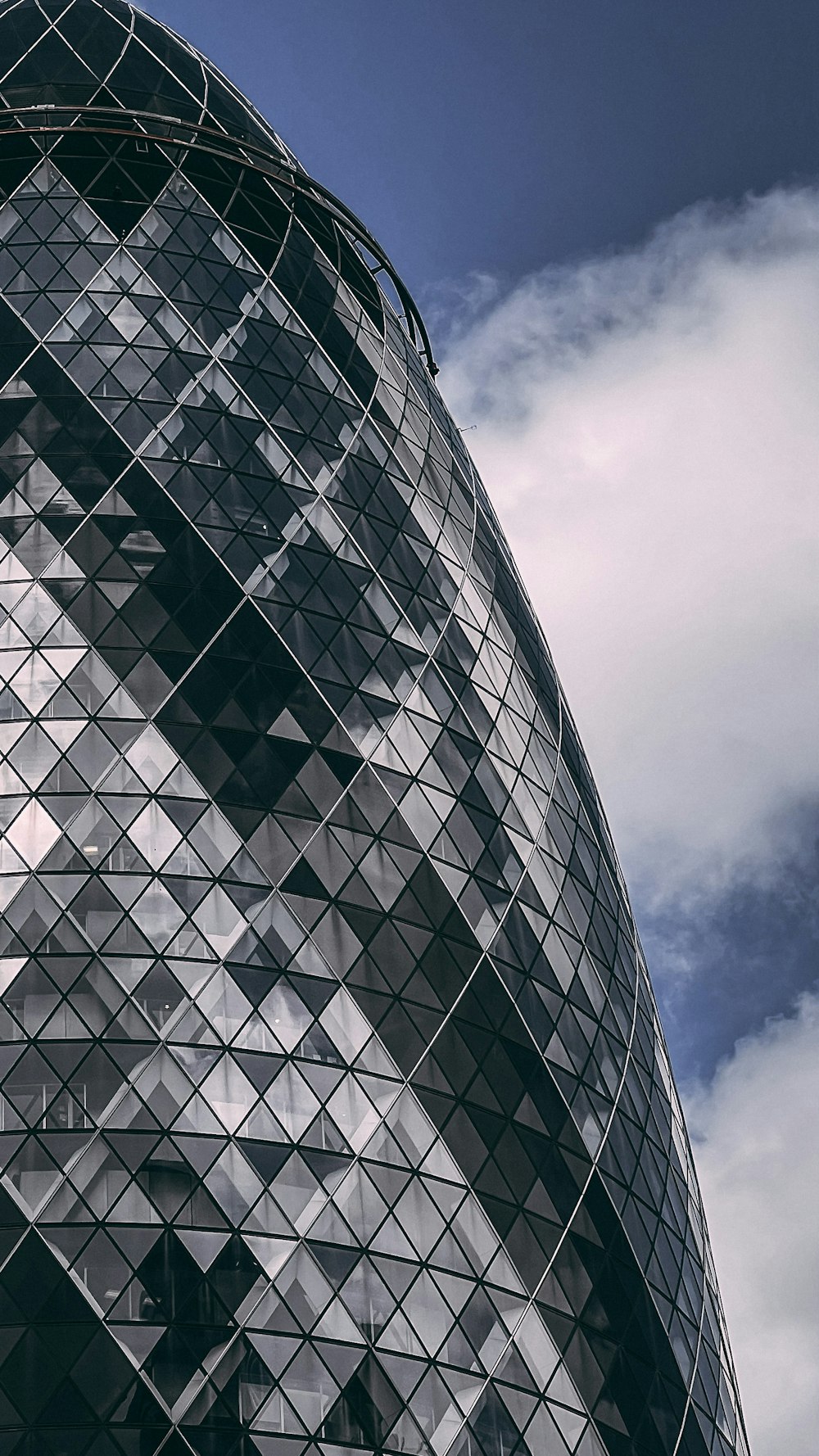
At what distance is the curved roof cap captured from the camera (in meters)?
46.9

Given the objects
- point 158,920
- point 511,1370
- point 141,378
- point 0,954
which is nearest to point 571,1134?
point 511,1370

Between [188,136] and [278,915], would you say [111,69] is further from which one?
[278,915]

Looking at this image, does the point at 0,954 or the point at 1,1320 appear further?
the point at 0,954

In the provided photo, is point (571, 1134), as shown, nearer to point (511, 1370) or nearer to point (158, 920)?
point (511, 1370)

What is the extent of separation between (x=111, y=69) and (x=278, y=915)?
25.1 m

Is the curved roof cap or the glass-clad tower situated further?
the curved roof cap

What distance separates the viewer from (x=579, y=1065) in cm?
3834

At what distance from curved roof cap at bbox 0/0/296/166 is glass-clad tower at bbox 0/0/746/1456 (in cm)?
57

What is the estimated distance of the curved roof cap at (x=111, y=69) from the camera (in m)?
46.9

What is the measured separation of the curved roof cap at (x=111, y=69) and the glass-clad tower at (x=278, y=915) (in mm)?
566

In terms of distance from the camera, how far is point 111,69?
4800 cm

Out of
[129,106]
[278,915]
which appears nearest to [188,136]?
[129,106]

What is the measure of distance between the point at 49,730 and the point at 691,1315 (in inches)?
715

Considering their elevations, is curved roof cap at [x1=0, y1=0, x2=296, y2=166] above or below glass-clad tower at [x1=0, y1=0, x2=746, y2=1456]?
above
